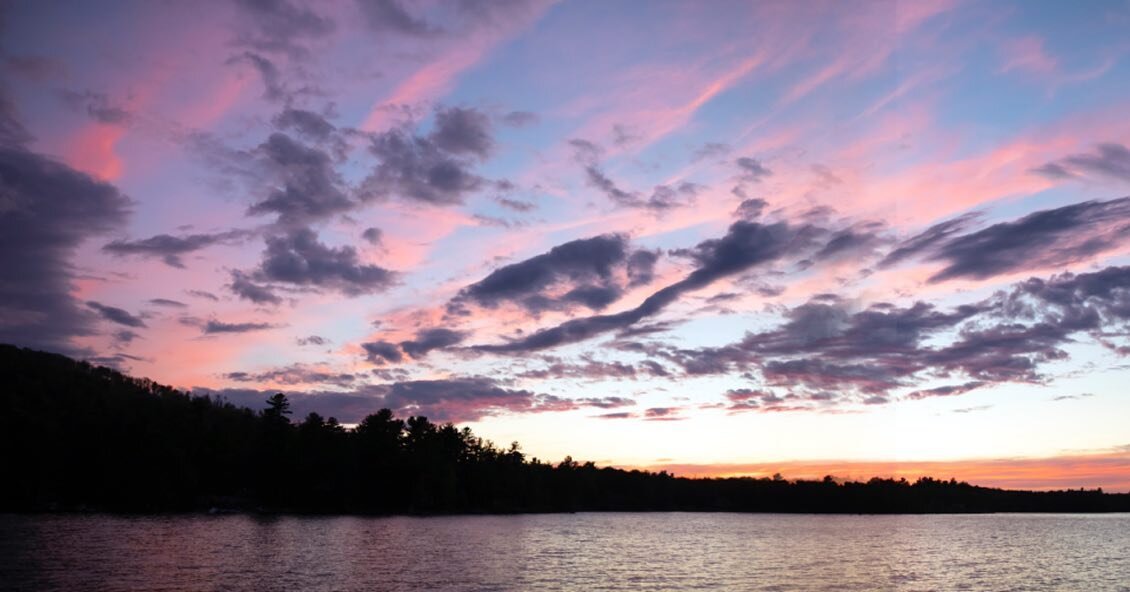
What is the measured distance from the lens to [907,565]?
101438 millimetres

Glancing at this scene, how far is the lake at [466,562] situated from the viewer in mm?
66000

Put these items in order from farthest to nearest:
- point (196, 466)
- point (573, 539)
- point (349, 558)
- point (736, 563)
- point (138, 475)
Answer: point (196, 466) < point (138, 475) < point (573, 539) < point (736, 563) < point (349, 558)

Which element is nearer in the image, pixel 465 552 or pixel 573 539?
pixel 465 552

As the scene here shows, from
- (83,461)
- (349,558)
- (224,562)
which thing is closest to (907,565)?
(349,558)

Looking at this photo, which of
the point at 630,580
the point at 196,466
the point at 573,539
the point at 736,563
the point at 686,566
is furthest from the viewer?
the point at 196,466

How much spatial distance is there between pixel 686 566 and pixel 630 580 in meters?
18.6

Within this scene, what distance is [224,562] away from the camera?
76.6 metres

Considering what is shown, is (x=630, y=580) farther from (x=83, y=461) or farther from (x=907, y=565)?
(x=83, y=461)

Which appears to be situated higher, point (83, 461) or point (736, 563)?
point (83, 461)

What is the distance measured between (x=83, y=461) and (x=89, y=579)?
138 m

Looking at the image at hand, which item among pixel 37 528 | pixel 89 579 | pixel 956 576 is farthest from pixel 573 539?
pixel 89 579

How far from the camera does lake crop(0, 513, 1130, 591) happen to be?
217 feet

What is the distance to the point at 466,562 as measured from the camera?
87250 mm

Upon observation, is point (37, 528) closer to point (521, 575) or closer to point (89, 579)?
point (89, 579)
